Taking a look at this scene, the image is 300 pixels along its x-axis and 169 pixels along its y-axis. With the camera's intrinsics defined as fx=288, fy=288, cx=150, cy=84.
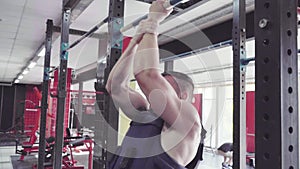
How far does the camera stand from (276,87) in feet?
2.51

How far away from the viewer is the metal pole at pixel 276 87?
2.48ft

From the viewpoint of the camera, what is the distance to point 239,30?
1717 mm

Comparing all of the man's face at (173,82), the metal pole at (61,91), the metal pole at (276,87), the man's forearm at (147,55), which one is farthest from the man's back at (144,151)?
the metal pole at (61,91)

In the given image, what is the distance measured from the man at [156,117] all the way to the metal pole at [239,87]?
0.28 m

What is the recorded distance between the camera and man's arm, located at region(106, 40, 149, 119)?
1.68 m

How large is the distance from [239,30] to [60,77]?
6.55 feet

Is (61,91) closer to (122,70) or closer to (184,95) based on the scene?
(122,70)

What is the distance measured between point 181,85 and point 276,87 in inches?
35.9

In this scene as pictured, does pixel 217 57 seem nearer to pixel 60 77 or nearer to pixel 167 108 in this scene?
pixel 60 77

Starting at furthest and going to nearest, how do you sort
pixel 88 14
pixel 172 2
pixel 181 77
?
pixel 88 14 < pixel 181 77 < pixel 172 2

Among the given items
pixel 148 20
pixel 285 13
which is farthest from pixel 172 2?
pixel 285 13

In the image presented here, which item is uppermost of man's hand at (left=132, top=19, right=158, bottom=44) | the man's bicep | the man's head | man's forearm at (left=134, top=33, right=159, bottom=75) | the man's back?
man's hand at (left=132, top=19, right=158, bottom=44)

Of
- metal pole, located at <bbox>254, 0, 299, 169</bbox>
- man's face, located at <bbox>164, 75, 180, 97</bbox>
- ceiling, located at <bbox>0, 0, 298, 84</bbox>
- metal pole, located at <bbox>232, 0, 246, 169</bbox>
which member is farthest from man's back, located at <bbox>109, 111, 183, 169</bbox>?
ceiling, located at <bbox>0, 0, 298, 84</bbox>

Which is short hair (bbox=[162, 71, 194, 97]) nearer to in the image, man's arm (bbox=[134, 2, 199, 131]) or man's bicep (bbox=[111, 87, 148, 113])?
man's arm (bbox=[134, 2, 199, 131])
